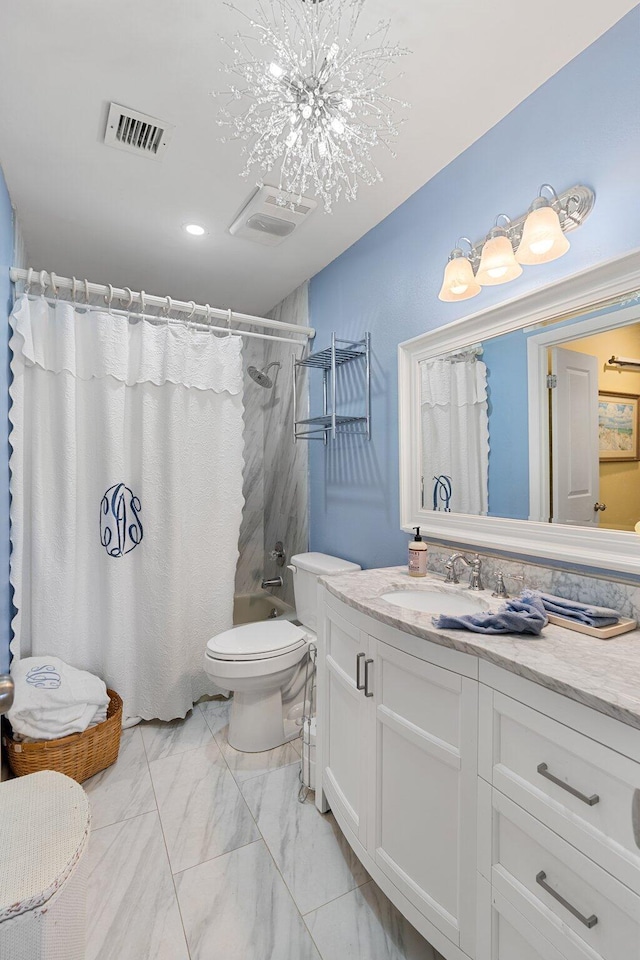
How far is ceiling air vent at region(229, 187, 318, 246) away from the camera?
1833 mm

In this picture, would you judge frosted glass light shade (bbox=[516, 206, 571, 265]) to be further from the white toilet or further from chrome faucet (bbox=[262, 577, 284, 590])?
chrome faucet (bbox=[262, 577, 284, 590])

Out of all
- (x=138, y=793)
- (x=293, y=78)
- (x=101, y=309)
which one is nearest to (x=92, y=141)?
(x=101, y=309)

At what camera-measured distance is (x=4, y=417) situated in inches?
71.6

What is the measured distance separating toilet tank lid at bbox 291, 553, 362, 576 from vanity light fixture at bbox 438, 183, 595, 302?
1.25 m

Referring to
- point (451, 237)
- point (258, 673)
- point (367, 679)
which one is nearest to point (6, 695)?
point (367, 679)

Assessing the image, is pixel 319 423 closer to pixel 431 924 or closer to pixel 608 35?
pixel 608 35

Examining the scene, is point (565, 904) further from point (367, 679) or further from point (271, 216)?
point (271, 216)

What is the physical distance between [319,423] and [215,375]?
24.1 inches

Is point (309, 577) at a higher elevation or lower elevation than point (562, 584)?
lower

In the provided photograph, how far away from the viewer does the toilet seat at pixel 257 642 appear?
1907 mm

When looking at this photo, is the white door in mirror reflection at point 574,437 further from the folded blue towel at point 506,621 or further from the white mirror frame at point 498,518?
the folded blue towel at point 506,621

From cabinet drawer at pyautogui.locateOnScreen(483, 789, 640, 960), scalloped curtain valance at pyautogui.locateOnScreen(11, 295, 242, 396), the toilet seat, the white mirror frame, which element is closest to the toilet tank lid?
the toilet seat

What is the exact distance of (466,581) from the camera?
62.9 inches

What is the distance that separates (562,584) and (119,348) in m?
2.06
